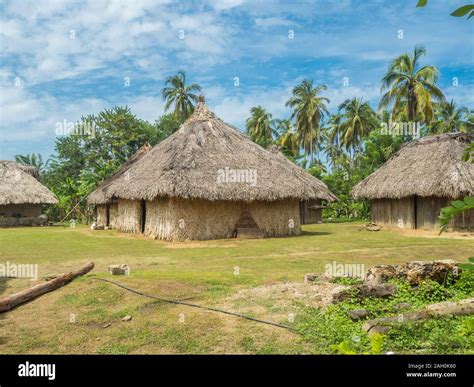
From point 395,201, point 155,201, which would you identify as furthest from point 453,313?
point 395,201

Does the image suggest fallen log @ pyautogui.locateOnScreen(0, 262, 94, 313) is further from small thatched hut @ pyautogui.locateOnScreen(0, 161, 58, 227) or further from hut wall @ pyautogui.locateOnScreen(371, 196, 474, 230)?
small thatched hut @ pyautogui.locateOnScreen(0, 161, 58, 227)

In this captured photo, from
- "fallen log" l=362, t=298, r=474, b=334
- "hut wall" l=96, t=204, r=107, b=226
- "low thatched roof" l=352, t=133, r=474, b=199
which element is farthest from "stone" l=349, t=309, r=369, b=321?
"hut wall" l=96, t=204, r=107, b=226

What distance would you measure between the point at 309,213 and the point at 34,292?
986 inches

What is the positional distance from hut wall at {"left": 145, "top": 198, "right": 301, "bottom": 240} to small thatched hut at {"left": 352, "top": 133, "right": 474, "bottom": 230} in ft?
20.3

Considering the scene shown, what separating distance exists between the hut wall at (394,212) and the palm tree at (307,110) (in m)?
16.2

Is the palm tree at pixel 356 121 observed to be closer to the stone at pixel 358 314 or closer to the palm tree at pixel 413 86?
the palm tree at pixel 413 86

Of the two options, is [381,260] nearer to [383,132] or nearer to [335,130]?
[383,132]

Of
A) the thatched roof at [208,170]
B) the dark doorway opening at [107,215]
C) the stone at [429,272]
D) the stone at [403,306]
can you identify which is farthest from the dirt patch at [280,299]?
the dark doorway opening at [107,215]

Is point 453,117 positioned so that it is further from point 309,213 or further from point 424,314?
point 424,314

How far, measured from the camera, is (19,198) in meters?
28.2

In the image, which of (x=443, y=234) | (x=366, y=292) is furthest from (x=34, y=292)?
(x=443, y=234)

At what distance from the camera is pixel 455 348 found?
4.36 m

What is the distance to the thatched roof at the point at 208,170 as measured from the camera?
1652cm
